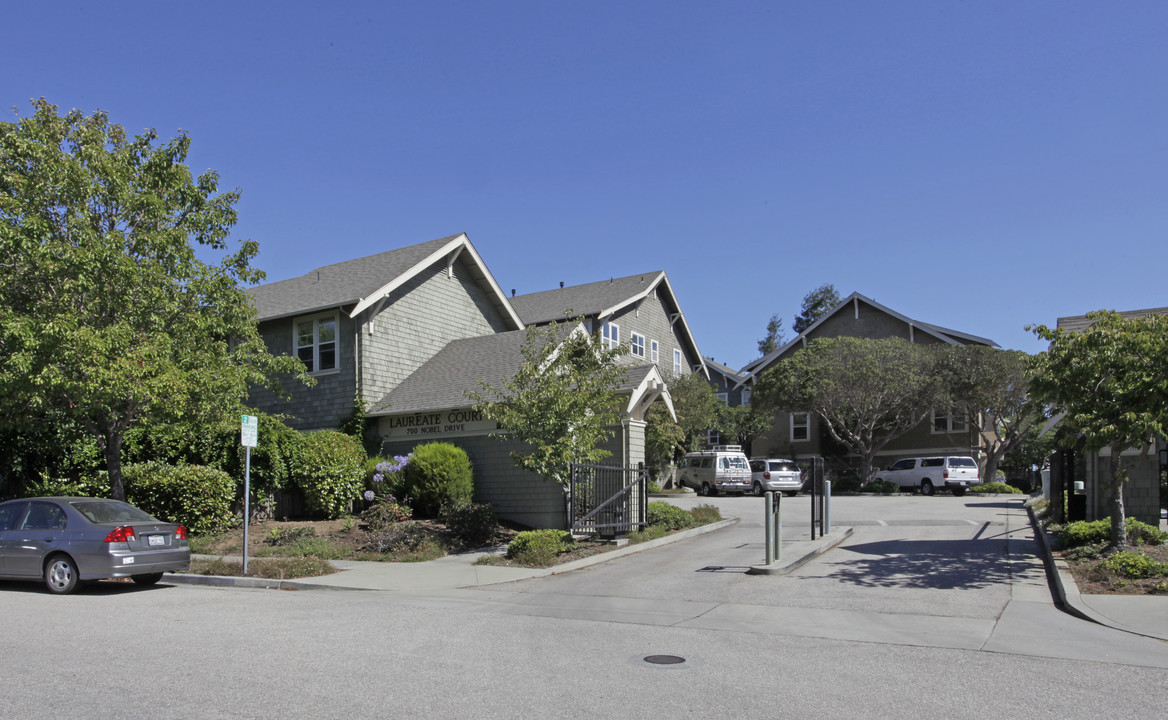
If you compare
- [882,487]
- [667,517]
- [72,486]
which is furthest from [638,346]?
[72,486]

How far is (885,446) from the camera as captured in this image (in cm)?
4550

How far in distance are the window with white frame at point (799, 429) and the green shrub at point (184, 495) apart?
35.1m

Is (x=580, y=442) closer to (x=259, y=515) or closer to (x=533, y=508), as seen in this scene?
(x=533, y=508)

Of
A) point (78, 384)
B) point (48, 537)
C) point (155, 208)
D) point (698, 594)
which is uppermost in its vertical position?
point (155, 208)

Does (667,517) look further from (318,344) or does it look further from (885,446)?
(885,446)

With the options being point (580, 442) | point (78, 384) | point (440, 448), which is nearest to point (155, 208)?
point (78, 384)

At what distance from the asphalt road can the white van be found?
2143cm

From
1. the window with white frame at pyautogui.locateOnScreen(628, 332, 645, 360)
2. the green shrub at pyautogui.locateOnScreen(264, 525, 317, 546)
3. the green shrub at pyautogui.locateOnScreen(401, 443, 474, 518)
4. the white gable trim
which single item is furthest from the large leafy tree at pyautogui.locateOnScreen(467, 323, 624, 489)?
the window with white frame at pyautogui.locateOnScreen(628, 332, 645, 360)

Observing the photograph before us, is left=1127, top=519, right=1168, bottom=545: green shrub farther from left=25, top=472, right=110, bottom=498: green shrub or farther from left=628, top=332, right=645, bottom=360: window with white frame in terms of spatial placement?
left=628, top=332, right=645, bottom=360: window with white frame

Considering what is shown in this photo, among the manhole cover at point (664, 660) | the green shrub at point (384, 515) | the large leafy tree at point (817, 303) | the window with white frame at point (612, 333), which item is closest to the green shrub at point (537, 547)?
the green shrub at point (384, 515)

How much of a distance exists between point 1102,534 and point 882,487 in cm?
2365

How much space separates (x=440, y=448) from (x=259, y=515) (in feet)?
13.6

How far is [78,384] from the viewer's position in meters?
14.5

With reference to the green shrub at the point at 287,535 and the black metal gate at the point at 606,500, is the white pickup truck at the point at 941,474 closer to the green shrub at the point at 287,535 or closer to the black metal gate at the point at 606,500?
the black metal gate at the point at 606,500
